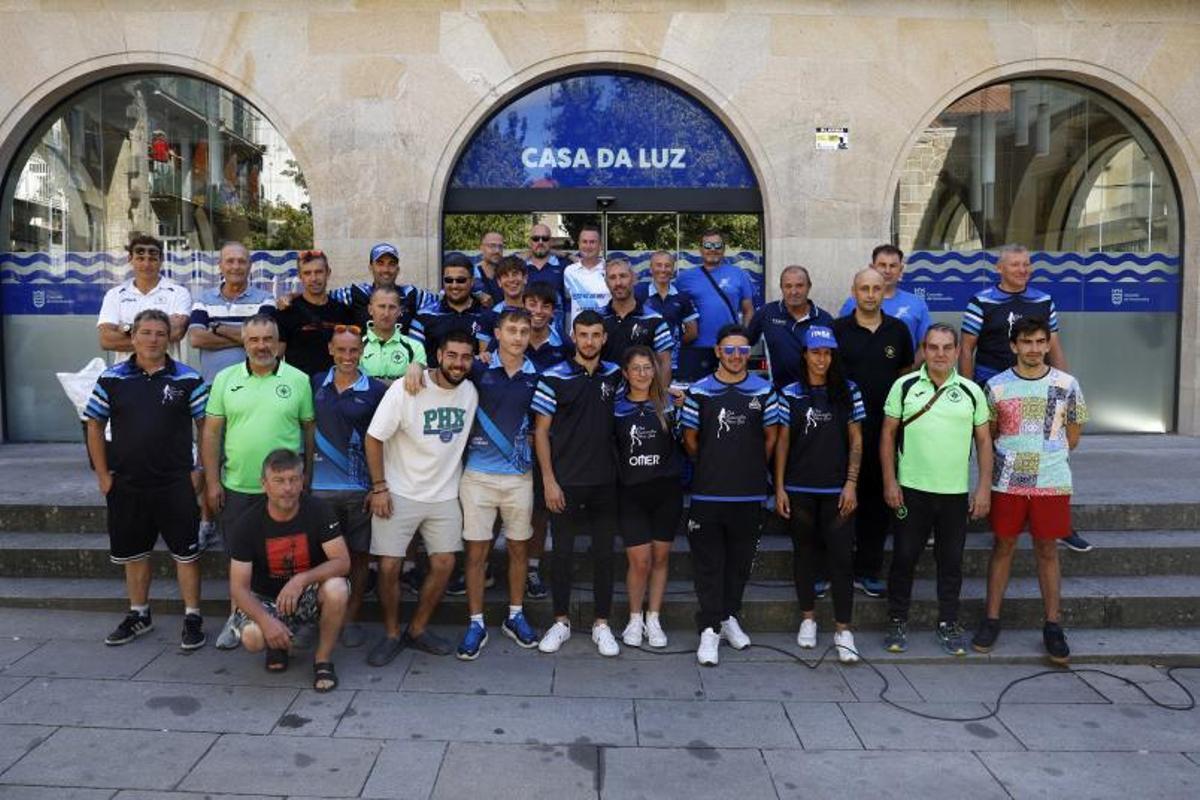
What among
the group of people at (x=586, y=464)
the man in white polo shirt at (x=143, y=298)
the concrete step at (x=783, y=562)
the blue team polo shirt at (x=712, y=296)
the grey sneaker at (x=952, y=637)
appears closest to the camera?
the group of people at (x=586, y=464)

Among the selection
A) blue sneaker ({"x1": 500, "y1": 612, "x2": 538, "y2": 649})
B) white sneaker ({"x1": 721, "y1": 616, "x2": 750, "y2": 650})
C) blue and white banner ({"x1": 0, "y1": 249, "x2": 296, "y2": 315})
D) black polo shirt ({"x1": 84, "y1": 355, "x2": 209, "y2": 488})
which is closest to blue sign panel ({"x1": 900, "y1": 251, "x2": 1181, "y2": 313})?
white sneaker ({"x1": 721, "y1": 616, "x2": 750, "y2": 650})

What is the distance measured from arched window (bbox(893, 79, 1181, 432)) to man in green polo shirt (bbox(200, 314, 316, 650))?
6677mm

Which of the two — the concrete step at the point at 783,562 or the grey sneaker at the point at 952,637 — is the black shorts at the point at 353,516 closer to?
the concrete step at the point at 783,562

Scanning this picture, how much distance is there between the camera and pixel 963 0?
887 cm

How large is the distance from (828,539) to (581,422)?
1.60 metres

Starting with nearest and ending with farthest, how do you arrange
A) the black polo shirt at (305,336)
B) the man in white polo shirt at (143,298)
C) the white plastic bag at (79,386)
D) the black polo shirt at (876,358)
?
the black polo shirt at (876,358) → the black polo shirt at (305,336) → the man in white polo shirt at (143,298) → the white plastic bag at (79,386)

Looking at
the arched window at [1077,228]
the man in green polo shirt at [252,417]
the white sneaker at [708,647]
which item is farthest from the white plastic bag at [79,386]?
the arched window at [1077,228]

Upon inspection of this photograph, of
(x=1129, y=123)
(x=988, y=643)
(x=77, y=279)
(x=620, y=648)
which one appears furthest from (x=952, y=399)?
(x=77, y=279)

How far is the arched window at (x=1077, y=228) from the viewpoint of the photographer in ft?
31.0

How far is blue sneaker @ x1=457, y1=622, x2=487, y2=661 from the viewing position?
16.7 ft

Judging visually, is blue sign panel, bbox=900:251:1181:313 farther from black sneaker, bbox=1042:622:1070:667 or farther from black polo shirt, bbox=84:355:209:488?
black polo shirt, bbox=84:355:209:488

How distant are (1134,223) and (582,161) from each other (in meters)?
6.01

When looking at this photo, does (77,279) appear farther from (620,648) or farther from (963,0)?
(963,0)

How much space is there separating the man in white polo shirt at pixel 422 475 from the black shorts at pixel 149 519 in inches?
44.5
